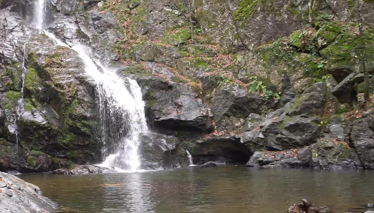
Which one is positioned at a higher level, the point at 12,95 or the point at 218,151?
the point at 12,95

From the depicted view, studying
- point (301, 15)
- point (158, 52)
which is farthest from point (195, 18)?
point (301, 15)

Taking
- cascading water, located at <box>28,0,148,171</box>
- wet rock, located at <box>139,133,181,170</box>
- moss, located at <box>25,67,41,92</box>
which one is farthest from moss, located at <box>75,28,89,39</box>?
wet rock, located at <box>139,133,181,170</box>

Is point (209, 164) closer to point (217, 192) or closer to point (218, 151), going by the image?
point (218, 151)

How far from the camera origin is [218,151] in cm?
2258

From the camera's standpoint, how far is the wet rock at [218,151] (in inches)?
866

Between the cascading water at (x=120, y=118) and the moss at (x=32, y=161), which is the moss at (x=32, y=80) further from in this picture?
the moss at (x=32, y=161)

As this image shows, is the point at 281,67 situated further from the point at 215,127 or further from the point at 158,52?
the point at 158,52

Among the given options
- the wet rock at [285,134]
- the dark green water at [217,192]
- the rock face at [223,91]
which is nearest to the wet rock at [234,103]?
the rock face at [223,91]

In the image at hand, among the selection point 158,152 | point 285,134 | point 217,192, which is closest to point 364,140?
point 285,134

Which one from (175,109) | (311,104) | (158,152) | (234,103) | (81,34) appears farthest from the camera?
(81,34)

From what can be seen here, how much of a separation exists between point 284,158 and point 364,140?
3.78m

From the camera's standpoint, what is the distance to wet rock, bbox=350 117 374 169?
1592cm

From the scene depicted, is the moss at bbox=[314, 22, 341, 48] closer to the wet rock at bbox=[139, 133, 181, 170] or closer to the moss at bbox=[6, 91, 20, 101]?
the wet rock at bbox=[139, 133, 181, 170]

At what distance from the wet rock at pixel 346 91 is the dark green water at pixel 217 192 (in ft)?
18.9
